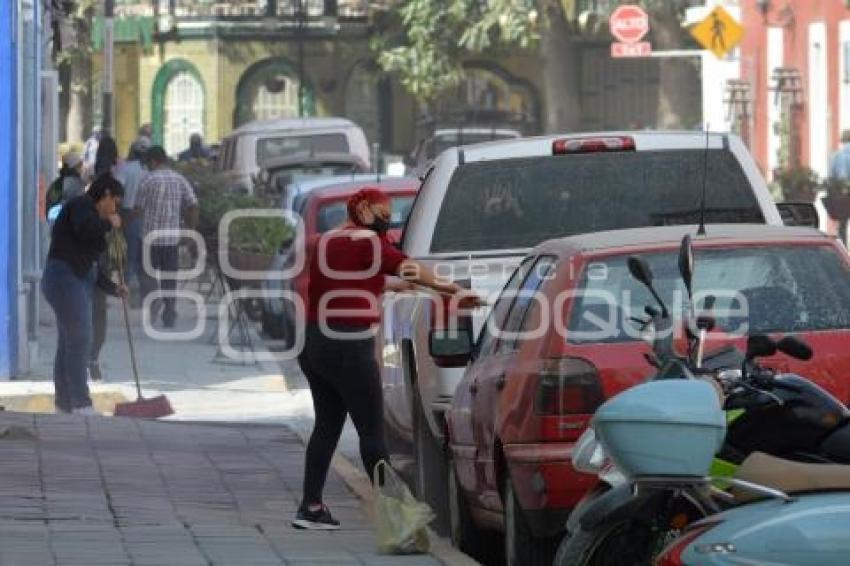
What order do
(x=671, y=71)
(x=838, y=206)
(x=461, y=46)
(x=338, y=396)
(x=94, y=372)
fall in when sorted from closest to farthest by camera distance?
(x=338, y=396)
(x=94, y=372)
(x=838, y=206)
(x=671, y=71)
(x=461, y=46)

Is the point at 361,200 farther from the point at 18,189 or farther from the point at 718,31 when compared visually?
the point at 718,31

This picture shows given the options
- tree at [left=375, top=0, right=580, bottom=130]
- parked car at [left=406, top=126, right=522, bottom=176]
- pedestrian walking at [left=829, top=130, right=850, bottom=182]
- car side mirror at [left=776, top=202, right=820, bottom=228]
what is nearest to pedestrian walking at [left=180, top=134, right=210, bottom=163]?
parked car at [left=406, top=126, right=522, bottom=176]

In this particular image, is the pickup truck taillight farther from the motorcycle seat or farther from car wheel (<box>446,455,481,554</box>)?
the motorcycle seat

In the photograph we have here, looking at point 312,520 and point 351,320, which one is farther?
point 312,520

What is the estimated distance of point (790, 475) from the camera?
286 inches

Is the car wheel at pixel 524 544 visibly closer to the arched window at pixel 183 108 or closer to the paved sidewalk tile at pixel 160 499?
the paved sidewalk tile at pixel 160 499

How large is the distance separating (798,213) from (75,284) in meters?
5.91

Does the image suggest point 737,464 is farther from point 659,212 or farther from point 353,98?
point 353,98

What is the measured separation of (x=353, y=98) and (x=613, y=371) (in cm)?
6704

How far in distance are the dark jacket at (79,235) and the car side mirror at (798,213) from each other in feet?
17.9

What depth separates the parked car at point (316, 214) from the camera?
73.9ft

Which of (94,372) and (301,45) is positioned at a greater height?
(301,45)

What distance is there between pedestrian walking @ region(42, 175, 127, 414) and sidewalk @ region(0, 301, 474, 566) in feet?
2.57

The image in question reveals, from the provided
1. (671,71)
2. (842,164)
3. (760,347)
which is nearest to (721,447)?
(760,347)
